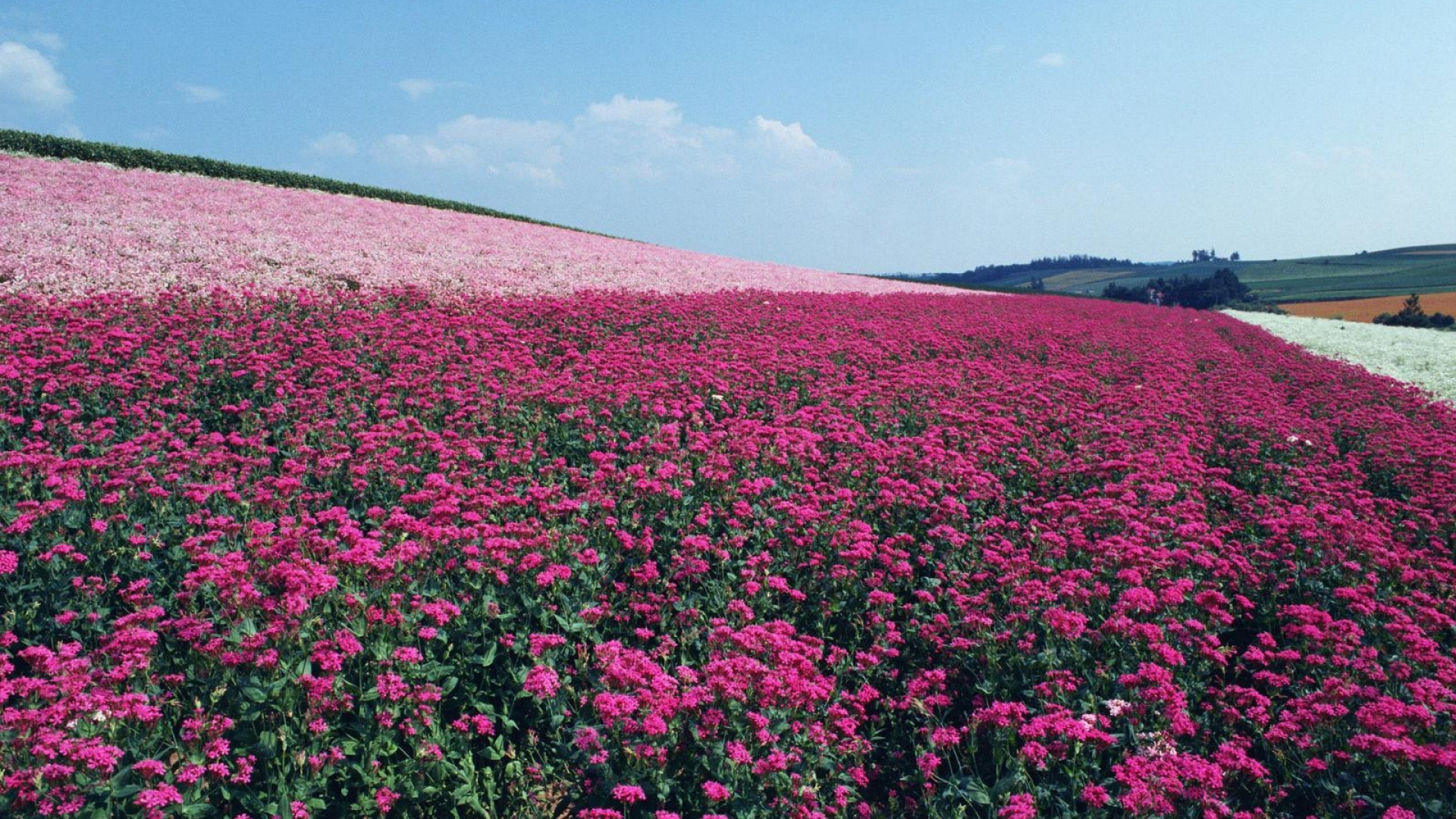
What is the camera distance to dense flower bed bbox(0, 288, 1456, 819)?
4086mm

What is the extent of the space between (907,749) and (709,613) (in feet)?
5.63

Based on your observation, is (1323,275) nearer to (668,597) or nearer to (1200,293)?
(1200,293)

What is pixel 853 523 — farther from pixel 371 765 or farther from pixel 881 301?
pixel 881 301

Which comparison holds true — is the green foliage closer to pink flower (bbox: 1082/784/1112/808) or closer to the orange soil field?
Result: pink flower (bbox: 1082/784/1112/808)

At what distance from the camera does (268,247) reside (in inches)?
704

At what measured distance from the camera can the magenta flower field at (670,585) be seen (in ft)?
13.5

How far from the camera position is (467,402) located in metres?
9.34

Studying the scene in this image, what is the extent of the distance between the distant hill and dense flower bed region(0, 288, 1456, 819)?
170 feet

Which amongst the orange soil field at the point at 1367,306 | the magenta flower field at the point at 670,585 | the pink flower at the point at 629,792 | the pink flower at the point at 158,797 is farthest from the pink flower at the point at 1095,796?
the orange soil field at the point at 1367,306

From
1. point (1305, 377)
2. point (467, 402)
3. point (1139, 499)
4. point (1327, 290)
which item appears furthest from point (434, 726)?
point (1327, 290)

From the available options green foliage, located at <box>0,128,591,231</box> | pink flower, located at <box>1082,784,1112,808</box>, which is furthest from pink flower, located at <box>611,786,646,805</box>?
green foliage, located at <box>0,128,591,231</box>

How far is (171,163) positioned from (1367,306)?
8385 cm

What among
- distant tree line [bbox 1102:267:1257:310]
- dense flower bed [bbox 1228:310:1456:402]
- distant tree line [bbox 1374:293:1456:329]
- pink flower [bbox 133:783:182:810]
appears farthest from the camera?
distant tree line [bbox 1102:267:1257:310]

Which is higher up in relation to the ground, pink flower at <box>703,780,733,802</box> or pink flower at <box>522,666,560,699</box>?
pink flower at <box>522,666,560,699</box>
